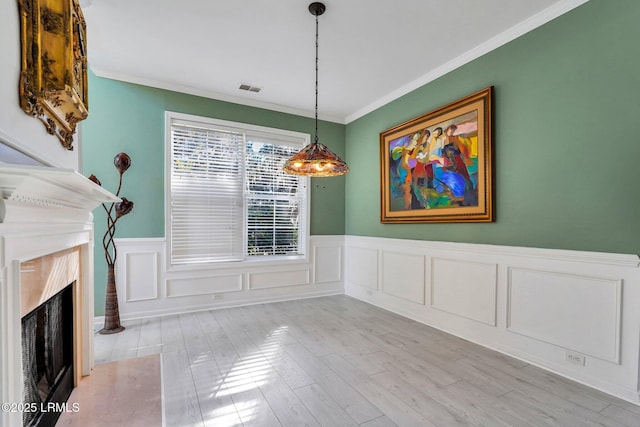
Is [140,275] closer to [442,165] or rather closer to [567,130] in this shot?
[442,165]

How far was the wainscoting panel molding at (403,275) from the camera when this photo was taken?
12.2ft

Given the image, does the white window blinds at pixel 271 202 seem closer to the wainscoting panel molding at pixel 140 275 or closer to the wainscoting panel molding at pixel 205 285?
the wainscoting panel molding at pixel 205 285

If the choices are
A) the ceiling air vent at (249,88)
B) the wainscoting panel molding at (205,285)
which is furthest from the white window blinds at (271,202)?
the ceiling air vent at (249,88)

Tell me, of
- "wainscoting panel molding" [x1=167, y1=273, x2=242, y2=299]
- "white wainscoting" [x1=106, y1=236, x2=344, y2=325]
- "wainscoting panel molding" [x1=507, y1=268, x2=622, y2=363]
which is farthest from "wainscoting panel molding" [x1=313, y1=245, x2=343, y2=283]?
"wainscoting panel molding" [x1=507, y1=268, x2=622, y2=363]

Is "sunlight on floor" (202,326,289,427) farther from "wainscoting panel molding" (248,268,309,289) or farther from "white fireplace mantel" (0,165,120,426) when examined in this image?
"wainscoting panel molding" (248,268,309,289)

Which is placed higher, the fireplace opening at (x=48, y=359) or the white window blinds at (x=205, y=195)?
the white window blinds at (x=205, y=195)

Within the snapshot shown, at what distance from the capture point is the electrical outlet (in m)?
2.29

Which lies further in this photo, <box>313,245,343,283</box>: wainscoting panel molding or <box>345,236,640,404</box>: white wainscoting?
<box>313,245,343,283</box>: wainscoting panel molding

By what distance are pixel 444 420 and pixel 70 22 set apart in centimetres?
309

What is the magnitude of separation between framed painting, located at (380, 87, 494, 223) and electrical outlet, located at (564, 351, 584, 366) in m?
1.22

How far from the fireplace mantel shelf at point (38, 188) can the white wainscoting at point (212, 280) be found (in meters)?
2.29

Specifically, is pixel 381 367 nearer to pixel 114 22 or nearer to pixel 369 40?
pixel 369 40

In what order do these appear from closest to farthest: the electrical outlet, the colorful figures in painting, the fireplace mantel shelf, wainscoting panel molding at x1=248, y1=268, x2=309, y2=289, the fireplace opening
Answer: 1. the fireplace mantel shelf
2. the fireplace opening
3. the electrical outlet
4. the colorful figures in painting
5. wainscoting panel molding at x1=248, y1=268, x2=309, y2=289

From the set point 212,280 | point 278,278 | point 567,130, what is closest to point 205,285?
point 212,280
